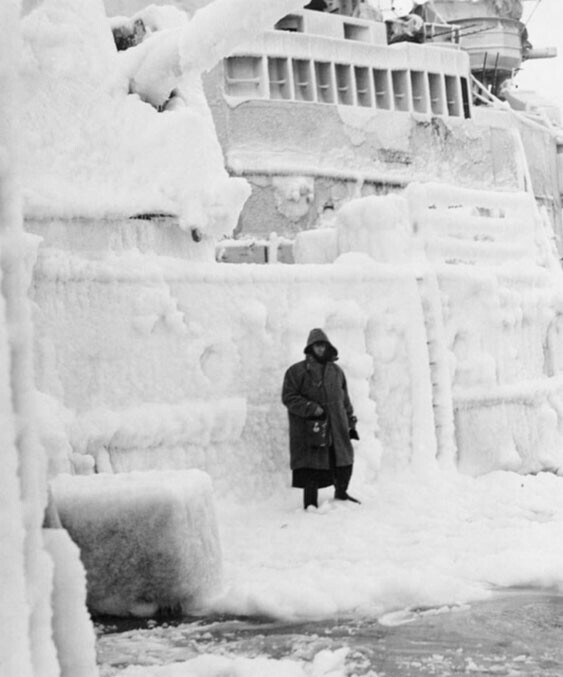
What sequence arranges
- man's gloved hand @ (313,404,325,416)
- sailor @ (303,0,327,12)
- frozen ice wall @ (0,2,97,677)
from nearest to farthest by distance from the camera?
frozen ice wall @ (0,2,97,677), man's gloved hand @ (313,404,325,416), sailor @ (303,0,327,12)

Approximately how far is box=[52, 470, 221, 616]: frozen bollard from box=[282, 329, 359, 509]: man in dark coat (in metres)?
2.27

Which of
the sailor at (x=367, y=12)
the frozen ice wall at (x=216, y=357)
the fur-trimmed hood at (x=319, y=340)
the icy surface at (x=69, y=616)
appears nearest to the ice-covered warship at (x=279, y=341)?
the frozen ice wall at (x=216, y=357)

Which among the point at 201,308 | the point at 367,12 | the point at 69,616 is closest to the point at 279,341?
the point at 201,308

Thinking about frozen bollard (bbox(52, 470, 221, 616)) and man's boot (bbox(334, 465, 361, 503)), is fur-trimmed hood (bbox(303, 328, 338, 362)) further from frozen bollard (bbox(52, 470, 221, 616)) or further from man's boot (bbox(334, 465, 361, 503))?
frozen bollard (bbox(52, 470, 221, 616))

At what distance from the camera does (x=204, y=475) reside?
5.98 m

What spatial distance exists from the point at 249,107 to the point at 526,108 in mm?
10469

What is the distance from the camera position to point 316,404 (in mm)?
8078

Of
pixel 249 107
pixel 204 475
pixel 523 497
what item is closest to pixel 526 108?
pixel 249 107

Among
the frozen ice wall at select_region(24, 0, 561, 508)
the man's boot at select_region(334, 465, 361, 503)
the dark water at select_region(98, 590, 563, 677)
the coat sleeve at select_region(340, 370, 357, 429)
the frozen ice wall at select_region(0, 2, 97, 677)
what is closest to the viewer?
the frozen ice wall at select_region(0, 2, 97, 677)

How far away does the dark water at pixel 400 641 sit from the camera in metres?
4.71

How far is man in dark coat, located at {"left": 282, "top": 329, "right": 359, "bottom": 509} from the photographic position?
26.5ft

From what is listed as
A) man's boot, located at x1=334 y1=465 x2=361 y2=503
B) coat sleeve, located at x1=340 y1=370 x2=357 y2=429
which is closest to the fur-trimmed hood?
coat sleeve, located at x1=340 y1=370 x2=357 y2=429

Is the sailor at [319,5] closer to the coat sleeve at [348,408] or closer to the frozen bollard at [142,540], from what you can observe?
the coat sleeve at [348,408]

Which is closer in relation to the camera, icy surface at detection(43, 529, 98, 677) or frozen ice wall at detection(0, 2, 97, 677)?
frozen ice wall at detection(0, 2, 97, 677)
